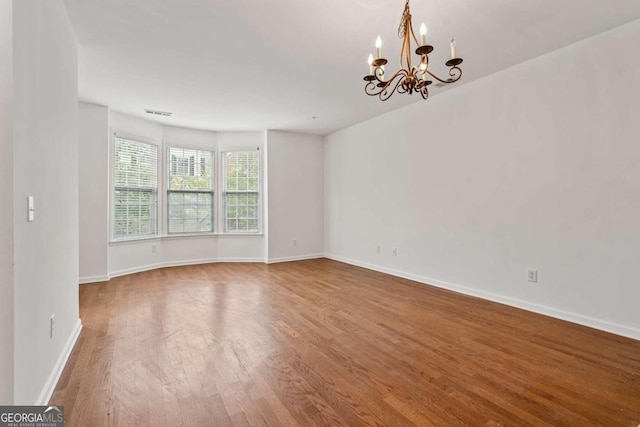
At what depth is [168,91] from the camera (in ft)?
12.9

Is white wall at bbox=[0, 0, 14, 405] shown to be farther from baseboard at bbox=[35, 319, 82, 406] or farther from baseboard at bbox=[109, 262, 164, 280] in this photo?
baseboard at bbox=[109, 262, 164, 280]

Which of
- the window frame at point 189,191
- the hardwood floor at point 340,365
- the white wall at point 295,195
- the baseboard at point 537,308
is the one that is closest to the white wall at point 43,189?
the hardwood floor at point 340,365

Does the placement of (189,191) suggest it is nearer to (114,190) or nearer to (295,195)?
(114,190)

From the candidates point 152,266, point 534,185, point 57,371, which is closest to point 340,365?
point 57,371

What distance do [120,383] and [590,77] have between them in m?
4.57

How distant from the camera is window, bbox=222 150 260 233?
20.3 feet

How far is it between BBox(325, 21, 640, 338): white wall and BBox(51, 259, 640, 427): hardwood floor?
375 mm

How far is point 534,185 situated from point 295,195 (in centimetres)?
420

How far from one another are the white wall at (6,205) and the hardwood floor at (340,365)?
1.75 ft

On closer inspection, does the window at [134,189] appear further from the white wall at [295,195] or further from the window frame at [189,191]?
the white wall at [295,195]

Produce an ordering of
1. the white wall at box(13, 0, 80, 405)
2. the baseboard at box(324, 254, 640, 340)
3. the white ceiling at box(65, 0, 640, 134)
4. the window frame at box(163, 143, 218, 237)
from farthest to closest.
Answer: the window frame at box(163, 143, 218, 237) < the baseboard at box(324, 254, 640, 340) < the white ceiling at box(65, 0, 640, 134) < the white wall at box(13, 0, 80, 405)

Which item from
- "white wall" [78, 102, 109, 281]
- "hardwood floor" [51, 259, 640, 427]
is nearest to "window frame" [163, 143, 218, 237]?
"white wall" [78, 102, 109, 281]

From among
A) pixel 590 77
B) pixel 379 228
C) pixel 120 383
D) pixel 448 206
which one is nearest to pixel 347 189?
pixel 379 228

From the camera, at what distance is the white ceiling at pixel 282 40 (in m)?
2.33
